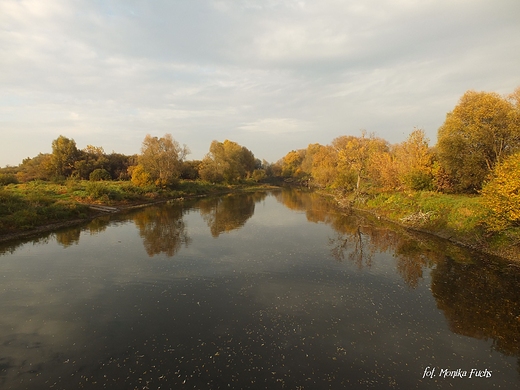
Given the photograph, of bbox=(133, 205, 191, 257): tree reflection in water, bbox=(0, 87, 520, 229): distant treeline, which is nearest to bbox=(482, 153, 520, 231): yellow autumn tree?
bbox=(0, 87, 520, 229): distant treeline

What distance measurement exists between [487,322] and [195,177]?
7194 centimetres

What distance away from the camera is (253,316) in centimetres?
1189

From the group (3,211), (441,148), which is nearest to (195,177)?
(3,211)

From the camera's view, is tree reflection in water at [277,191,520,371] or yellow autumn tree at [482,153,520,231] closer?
tree reflection in water at [277,191,520,371]

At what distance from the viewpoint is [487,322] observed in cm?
1173

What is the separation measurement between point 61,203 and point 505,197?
41.0 m

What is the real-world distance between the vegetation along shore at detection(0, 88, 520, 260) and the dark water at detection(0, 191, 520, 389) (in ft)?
12.2

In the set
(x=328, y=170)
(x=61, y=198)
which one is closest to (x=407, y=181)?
(x=328, y=170)

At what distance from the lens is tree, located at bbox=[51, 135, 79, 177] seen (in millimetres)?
55688

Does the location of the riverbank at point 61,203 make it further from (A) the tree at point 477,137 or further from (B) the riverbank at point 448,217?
(A) the tree at point 477,137

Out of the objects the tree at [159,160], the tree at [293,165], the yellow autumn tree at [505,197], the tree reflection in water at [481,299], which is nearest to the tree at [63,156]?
the tree at [159,160]

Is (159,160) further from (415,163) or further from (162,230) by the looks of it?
(415,163)

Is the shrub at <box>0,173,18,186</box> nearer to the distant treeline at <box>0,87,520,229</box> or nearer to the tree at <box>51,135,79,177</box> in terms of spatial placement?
the distant treeline at <box>0,87,520,229</box>

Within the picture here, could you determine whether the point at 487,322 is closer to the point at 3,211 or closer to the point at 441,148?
the point at 441,148
